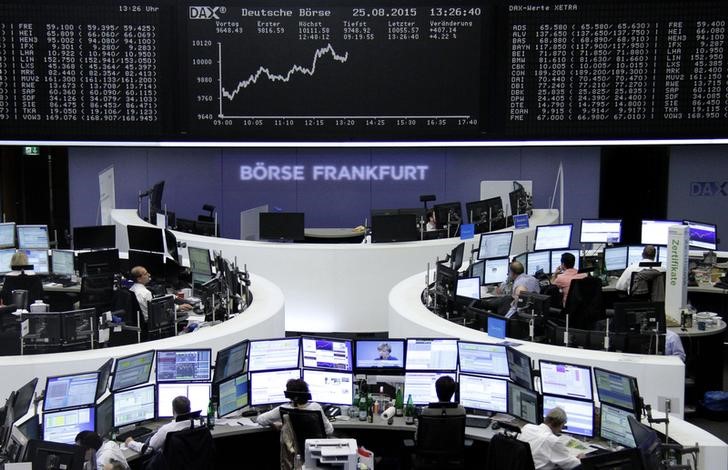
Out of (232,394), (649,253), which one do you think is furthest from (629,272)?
(232,394)

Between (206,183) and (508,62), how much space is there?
32.9ft

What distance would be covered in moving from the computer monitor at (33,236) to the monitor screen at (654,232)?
7.51 m

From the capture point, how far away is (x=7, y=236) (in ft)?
42.3

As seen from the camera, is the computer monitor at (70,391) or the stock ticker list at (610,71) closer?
the computer monitor at (70,391)

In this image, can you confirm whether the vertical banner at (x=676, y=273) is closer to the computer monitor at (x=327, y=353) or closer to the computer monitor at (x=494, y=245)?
the computer monitor at (x=494, y=245)

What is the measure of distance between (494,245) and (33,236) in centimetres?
572

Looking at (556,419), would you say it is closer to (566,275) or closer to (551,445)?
(551,445)

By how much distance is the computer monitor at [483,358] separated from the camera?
7441 mm

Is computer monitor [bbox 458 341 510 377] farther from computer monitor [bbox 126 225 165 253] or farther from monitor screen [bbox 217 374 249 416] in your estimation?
computer monitor [bbox 126 225 165 253]

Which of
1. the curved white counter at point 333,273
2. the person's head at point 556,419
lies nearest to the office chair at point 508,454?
the person's head at point 556,419

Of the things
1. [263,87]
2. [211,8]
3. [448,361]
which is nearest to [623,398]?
[448,361]

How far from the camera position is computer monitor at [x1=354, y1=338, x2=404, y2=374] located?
25.1 ft

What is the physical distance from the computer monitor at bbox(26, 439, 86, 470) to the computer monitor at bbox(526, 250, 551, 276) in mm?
6844

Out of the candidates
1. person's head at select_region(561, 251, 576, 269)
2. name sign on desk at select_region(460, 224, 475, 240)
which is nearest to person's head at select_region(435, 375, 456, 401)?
person's head at select_region(561, 251, 576, 269)
